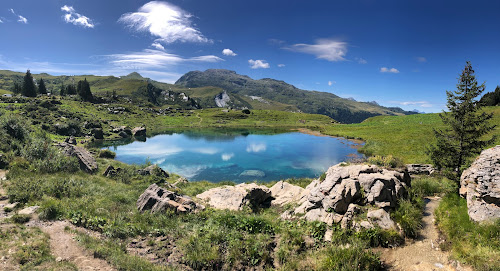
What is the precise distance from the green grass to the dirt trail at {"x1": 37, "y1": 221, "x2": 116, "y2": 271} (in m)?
15.5

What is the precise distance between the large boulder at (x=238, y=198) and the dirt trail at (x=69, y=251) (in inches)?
424

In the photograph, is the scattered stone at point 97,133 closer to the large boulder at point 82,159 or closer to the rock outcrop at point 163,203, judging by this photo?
the large boulder at point 82,159

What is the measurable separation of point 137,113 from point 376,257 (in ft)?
552

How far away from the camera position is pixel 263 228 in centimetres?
1395

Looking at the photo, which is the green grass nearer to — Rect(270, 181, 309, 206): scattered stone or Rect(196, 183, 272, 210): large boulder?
Rect(270, 181, 309, 206): scattered stone

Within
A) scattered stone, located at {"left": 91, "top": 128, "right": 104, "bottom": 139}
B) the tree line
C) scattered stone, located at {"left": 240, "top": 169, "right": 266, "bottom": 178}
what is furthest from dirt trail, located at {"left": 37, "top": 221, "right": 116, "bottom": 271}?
the tree line

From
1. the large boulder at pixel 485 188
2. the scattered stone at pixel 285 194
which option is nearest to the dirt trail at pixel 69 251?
the scattered stone at pixel 285 194

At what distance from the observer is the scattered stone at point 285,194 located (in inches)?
834

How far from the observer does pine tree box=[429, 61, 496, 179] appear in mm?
20562

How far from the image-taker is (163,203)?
55.8ft

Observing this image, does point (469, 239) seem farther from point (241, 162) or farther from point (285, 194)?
point (241, 162)

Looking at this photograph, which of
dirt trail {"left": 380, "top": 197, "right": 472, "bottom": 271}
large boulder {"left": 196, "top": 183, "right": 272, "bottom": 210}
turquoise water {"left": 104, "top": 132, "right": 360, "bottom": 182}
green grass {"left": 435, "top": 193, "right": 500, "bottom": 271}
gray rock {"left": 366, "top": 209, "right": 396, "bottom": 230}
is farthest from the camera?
turquoise water {"left": 104, "top": 132, "right": 360, "bottom": 182}

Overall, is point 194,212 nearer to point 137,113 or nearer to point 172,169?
point 172,169

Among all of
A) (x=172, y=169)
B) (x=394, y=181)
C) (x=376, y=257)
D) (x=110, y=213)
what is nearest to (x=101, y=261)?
(x=110, y=213)
